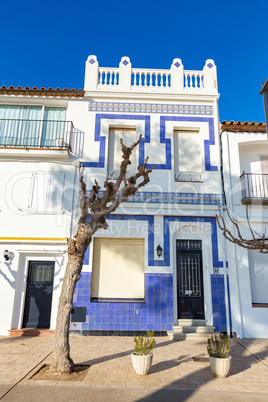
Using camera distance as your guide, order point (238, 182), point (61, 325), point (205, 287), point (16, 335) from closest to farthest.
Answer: point (61, 325) → point (16, 335) → point (205, 287) → point (238, 182)

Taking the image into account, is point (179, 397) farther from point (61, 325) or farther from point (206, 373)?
point (61, 325)

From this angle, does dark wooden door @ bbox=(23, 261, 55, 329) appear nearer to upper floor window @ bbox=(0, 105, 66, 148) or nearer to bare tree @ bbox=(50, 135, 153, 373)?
bare tree @ bbox=(50, 135, 153, 373)

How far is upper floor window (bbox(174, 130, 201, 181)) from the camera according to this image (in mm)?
10516

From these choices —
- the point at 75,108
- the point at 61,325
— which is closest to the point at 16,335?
the point at 61,325

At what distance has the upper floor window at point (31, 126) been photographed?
422 inches

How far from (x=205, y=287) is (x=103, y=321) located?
346 centimetres

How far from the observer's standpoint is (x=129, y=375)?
5.70 meters

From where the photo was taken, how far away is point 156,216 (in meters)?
9.98

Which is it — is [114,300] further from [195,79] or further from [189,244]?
[195,79]

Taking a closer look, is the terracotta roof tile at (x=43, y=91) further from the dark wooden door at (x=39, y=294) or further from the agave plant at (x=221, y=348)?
the agave plant at (x=221, y=348)

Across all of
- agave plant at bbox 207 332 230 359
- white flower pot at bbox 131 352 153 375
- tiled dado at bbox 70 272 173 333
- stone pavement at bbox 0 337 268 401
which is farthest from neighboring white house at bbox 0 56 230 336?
white flower pot at bbox 131 352 153 375

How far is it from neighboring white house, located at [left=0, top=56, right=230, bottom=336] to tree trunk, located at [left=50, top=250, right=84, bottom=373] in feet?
11.4

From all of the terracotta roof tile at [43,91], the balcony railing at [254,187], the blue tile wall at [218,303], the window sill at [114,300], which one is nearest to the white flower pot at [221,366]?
the blue tile wall at [218,303]

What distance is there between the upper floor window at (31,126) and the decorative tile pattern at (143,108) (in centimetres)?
141
